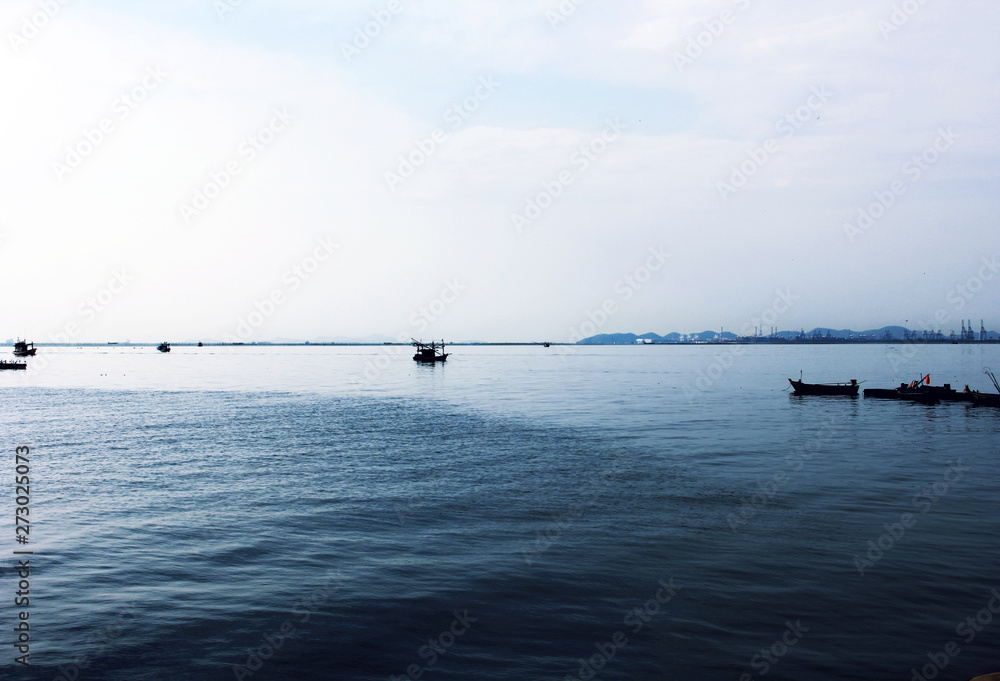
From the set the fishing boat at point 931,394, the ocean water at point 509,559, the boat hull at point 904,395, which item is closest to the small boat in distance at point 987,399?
the fishing boat at point 931,394

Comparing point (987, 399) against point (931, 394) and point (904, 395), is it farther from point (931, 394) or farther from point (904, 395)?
point (904, 395)

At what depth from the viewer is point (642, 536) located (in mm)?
18344

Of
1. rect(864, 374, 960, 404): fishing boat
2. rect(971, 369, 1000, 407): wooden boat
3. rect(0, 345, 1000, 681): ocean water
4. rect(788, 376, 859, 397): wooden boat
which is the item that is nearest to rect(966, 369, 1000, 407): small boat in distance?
rect(971, 369, 1000, 407): wooden boat

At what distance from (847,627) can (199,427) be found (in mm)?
42171

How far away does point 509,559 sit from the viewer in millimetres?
16328

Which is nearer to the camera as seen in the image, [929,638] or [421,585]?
[929,638]

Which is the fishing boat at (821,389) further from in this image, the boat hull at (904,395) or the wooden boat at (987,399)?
the wooden boat at (987,399)

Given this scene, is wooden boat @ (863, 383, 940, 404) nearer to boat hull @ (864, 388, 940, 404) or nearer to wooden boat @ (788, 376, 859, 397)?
boat hull @ (864, 388, 940, 404)

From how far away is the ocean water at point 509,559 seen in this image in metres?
11.5

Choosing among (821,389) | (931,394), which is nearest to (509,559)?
(931,394)

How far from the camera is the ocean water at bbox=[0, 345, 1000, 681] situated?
1152 centimetres

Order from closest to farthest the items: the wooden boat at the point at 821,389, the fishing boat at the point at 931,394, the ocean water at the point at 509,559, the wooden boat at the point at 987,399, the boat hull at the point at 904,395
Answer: the ocean water at the point at 509,559 < the wooden boat at the point at 987,399 < the fishing boat at the point at 931,394 < the boat hull at the point at 904,395 < the wooden boat at the point at 821,389

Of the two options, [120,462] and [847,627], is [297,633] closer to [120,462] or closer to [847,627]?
[847,627]

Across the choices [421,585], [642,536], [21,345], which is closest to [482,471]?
[642,536]
